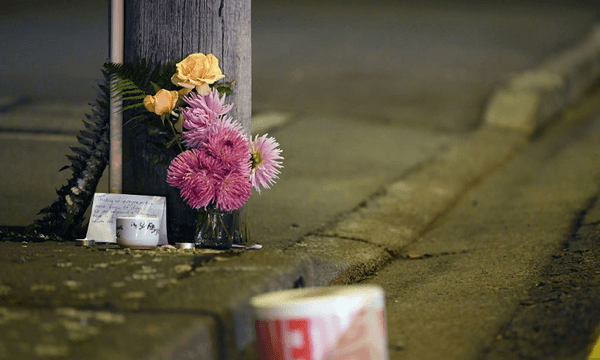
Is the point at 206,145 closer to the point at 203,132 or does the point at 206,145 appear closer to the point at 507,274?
the point at 203,132

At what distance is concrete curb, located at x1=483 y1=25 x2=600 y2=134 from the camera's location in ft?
20.7

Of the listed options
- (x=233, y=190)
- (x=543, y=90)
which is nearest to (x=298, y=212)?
(x=233, y=190)

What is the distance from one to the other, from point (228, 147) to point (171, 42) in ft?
1.84

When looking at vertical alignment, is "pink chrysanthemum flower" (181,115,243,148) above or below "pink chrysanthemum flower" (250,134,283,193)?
above

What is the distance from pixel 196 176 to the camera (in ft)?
9.23

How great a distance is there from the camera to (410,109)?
6496 millimetres

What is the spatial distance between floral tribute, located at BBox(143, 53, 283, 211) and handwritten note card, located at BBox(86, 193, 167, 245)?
123 millimetres

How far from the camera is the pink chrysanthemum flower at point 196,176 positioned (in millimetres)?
2816

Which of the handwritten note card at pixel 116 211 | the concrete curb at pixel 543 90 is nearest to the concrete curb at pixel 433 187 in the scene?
the concrete curb at pixel 543 90

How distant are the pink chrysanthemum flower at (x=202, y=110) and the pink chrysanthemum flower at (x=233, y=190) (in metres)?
0.22

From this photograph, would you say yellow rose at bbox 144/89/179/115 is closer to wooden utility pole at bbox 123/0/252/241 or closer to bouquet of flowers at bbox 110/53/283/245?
bouquet of flowers at bbox 110/53/283/245

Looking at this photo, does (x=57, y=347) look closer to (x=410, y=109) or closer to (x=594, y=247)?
(x=594, y=247)

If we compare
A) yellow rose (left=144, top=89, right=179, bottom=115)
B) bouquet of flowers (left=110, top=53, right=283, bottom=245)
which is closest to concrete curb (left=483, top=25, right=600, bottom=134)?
bouquet of flowers (left=110, top=53, right=283, bottom=245)

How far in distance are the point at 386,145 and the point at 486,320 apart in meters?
3.12
